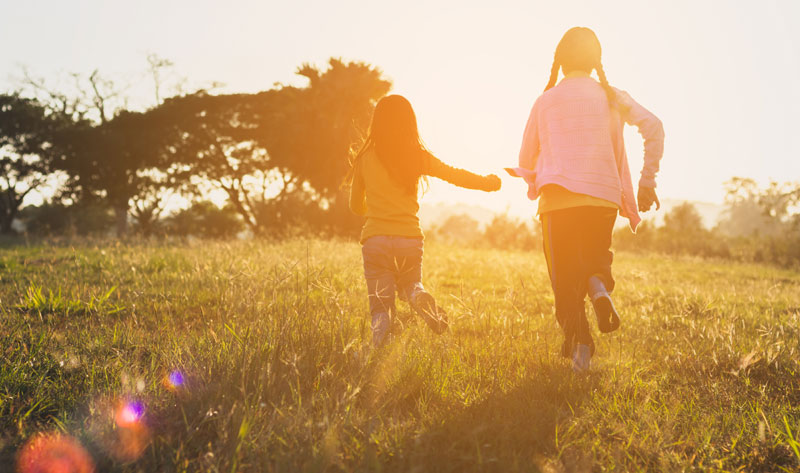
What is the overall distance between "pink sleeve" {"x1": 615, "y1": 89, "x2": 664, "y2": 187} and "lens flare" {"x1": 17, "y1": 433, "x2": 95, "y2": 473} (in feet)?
10.3

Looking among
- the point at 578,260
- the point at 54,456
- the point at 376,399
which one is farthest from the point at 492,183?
the point at 54,456

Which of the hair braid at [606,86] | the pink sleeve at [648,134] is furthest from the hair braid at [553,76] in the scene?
the pink sleeve at [648,134]

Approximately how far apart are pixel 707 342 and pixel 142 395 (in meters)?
3.65

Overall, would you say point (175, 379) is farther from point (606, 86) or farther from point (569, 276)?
point (606, 86)

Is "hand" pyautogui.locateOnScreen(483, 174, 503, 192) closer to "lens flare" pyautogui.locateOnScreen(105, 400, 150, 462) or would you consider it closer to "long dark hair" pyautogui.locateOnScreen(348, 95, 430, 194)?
"long dark hair" pyautogui.locateOnScreen(348, 95, 430, 194)

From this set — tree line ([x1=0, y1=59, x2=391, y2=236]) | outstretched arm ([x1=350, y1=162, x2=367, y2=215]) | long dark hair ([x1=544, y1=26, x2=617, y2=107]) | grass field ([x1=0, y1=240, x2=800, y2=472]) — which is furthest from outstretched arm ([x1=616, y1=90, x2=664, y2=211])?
tree line ([x1=0, y1=59, x2=391, y2=236])

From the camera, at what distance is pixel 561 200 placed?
2.99 m

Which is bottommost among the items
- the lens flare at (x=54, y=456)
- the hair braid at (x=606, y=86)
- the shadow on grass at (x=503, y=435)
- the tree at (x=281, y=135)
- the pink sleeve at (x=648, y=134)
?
the shadow on grass at (x=503, y=435)

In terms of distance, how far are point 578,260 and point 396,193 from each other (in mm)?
1277

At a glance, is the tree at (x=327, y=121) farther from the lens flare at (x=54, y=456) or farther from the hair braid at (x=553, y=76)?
the lens flare at (x=54, y=456)

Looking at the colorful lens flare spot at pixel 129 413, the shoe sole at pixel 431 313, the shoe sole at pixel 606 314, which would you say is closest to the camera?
the colorful lens flare spot at pixel 129 413

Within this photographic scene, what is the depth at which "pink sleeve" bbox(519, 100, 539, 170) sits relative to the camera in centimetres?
329

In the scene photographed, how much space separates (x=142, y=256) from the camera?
7188 millimetres

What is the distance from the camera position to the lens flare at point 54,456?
1.68 m
